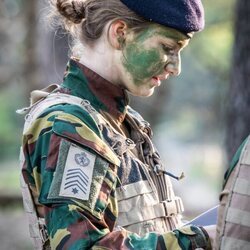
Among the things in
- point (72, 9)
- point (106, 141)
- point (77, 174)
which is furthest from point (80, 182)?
point (72, 9)

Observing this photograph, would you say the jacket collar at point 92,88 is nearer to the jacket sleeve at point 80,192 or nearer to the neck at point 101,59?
the neck at point 101,59

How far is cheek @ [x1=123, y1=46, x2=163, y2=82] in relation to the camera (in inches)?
126

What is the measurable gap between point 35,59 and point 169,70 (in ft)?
37.8

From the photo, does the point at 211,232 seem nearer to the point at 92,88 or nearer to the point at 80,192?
the point at 80,192

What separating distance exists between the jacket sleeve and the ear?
34 centimetres

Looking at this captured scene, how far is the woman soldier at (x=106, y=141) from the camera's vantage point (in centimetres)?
292

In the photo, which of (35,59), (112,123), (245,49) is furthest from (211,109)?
(112,123)

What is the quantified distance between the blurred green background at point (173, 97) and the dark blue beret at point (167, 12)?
680 mm

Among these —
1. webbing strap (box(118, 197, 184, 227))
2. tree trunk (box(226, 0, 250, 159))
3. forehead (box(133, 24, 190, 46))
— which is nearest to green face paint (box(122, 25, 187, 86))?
forehead (box(133, 24, 190, 46))

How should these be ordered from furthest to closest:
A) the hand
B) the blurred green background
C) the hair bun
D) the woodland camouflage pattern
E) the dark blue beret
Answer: the blurred green background → the hair bun → the dark blue beret → the hand → the woodland camouflage pattern

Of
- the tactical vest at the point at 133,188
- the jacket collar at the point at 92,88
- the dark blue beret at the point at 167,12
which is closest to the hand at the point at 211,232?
the tactical vest at the point at 133,188

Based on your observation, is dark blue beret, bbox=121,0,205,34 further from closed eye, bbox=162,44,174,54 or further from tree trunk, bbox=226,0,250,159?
tree trunk, bbox=226,0,250,159

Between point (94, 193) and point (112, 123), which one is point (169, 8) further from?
point (94, 193)

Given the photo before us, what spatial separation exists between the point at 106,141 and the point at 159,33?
428 millimetres
